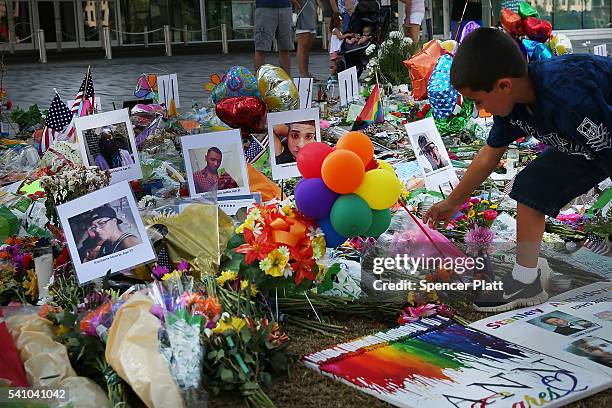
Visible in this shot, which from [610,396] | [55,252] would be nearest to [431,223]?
[610,396]

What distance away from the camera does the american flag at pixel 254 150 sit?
14.5ft

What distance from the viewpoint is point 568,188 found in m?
2.80

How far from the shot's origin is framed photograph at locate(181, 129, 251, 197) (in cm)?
350

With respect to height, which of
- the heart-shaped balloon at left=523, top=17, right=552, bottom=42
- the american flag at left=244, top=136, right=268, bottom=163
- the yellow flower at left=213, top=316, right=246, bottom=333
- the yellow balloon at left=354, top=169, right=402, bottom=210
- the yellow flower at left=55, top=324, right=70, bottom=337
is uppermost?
the heart-shaped balloon at left=523, top=17, right=552, bottom=42

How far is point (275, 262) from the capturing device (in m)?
2.53

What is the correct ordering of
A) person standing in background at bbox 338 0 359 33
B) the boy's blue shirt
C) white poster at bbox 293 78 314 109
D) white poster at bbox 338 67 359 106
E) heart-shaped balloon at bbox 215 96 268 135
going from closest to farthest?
the boy's blue shirt, heart-shaped balloon at bbox 215 96 268 135, white poster at bbox 293 78 314 109, white poster at bbox 338 67 359 106, person standing in background at bbox 338 0 359 33

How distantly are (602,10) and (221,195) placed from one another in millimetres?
19029

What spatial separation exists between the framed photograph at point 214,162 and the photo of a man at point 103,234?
85cm

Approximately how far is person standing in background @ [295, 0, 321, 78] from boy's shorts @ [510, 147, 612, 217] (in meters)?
5.84

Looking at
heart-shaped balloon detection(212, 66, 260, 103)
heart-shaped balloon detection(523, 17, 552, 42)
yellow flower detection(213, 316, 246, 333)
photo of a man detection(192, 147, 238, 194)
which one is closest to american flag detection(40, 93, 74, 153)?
heart-shaped balloon detection(212, 66, 260, 103)

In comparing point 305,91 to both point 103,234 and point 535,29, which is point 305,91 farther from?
point 103,234

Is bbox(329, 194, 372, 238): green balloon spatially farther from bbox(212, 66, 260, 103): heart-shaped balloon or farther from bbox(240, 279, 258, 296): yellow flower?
bbox(212, 66, 260, 103): heart-shaped balloon

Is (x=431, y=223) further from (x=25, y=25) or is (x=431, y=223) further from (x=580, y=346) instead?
(x=25, y=25)

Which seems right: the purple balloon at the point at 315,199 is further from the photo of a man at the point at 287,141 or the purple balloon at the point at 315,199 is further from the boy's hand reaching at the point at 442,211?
→ the photo of a man at the point at 287,141
